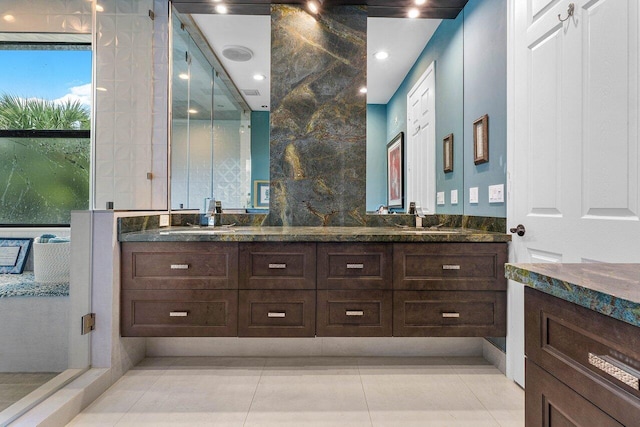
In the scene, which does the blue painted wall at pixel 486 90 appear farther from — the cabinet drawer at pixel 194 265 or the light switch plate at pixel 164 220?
the light switch plate at pixel 164 220

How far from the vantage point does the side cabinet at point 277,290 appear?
1794 millimetres

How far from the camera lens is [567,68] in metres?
1.45

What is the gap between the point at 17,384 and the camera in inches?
61.1

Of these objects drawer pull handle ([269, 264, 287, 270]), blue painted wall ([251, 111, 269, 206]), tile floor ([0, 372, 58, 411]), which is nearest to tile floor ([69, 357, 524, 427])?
tile floor ([0, 372, 58, 411])

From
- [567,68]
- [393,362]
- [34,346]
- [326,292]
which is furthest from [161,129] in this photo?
A: [567,68]

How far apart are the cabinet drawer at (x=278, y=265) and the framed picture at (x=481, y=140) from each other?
1.23 meters

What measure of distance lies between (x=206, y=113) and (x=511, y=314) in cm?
249

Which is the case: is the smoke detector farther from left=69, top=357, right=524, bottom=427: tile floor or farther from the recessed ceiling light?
left=69, top=357, right=524, bottom=427: tile floor

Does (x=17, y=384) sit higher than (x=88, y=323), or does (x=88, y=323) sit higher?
(x=88, y=323)

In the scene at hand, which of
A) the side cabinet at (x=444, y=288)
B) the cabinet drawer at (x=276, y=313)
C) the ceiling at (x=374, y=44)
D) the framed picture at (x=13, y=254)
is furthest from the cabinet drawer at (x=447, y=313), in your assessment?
the framed picture at (x=13, y=254)

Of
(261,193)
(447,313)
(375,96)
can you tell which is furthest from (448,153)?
(261,193)

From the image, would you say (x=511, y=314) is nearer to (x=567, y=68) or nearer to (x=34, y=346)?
(x=567, y=68)

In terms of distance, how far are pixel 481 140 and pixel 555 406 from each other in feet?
5.68

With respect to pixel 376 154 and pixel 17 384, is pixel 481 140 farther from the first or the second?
pixel 17 384
